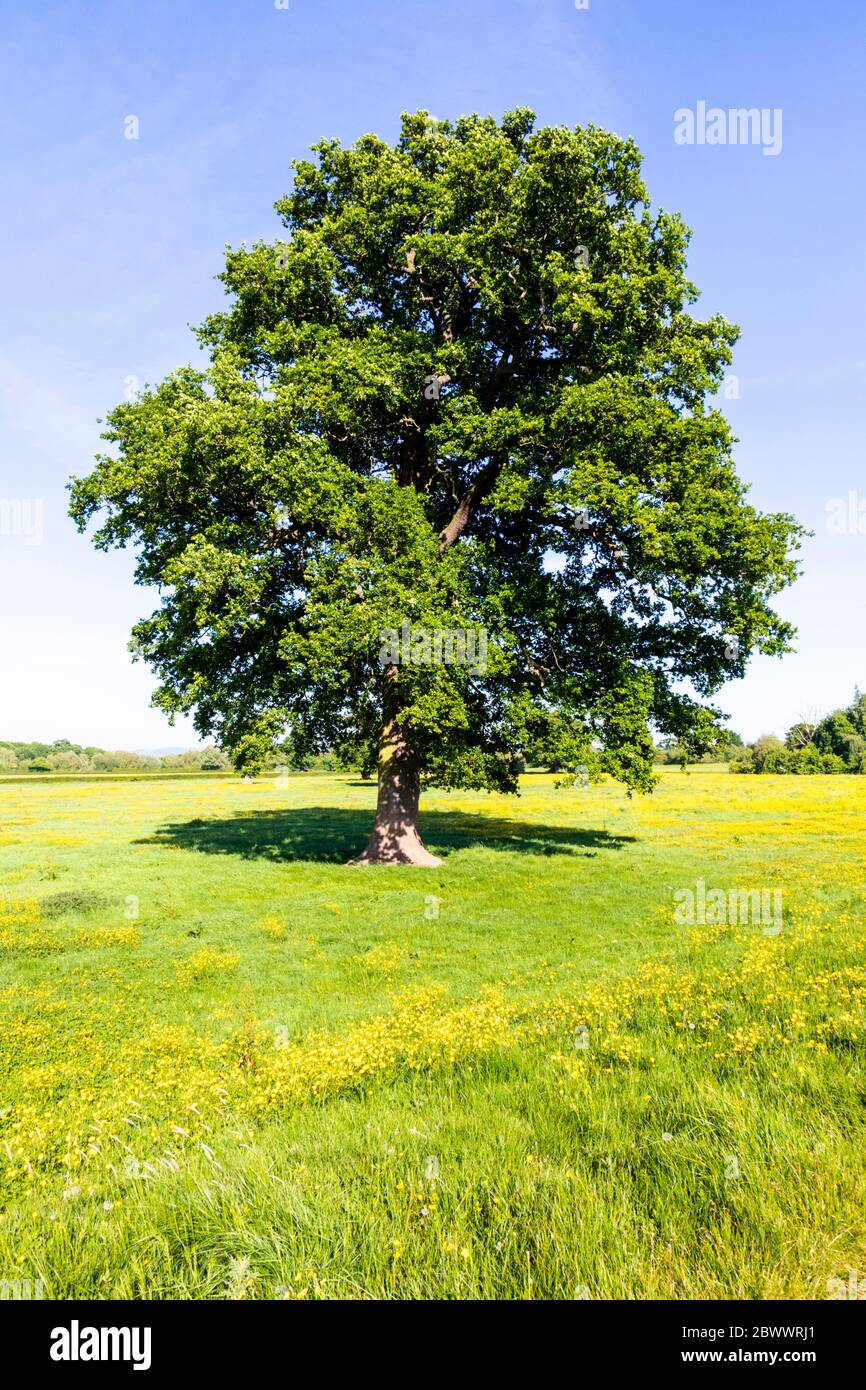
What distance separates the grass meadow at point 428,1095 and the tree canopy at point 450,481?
736 cm

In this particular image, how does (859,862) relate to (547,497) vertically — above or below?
below

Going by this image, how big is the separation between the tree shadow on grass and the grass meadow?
31.5ft

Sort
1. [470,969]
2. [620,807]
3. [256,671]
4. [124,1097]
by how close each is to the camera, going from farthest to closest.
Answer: [620,807] < [256,671] < [470,969] < [124,1097]

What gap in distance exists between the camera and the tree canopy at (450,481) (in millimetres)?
23594

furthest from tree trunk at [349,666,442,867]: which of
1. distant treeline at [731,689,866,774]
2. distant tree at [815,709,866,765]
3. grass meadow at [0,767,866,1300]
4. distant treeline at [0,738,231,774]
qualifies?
distant treeline at [0,738,231,774]

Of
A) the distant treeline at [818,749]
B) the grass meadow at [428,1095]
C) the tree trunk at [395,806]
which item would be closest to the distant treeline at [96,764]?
the distant treeline at [818,749]

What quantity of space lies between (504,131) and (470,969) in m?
30.7

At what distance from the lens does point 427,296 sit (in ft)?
92.1

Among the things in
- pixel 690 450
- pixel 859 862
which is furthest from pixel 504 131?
pixel 859 862

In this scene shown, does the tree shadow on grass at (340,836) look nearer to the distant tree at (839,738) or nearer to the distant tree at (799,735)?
the distant tree at (839,738)

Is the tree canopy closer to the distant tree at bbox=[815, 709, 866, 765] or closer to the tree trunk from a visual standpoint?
the tree trunk

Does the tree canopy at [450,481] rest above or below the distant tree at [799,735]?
above

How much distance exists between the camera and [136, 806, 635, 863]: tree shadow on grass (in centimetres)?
3278
